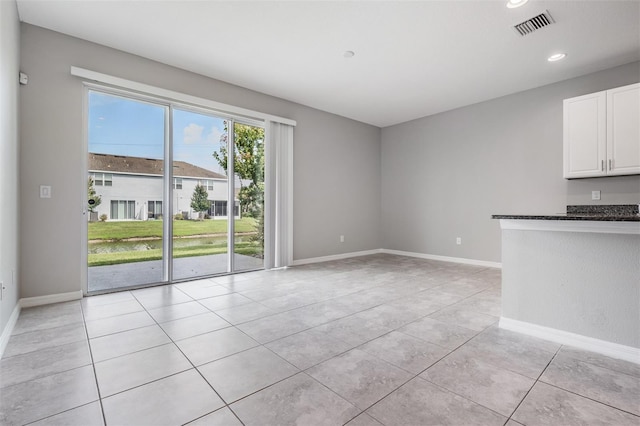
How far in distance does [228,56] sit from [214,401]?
361 centimetres

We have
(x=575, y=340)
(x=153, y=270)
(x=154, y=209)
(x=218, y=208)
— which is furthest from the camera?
(x=218, y=208)

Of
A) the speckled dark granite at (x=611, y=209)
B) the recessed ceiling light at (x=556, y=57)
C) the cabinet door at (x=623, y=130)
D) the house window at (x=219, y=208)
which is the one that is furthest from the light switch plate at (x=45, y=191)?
the speckled dark granite at (x=611, y=209)

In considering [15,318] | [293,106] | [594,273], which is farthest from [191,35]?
[594,273]

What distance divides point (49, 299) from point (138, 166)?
5.55 ft

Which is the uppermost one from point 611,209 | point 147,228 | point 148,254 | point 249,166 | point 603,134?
point 603,134

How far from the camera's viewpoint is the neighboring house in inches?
136

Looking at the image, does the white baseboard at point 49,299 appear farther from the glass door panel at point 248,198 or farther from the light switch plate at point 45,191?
the glass door panel at point 248,198

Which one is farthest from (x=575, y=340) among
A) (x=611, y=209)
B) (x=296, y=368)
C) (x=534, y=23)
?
(x=534, y=23)

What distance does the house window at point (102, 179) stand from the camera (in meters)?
3.39

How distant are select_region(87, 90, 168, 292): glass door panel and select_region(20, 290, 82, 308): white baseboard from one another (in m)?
0.19

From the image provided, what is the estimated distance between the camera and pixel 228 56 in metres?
3.57

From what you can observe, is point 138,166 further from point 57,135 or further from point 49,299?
point 49,299

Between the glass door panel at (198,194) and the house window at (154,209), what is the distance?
16 cm

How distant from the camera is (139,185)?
366 centimetres
